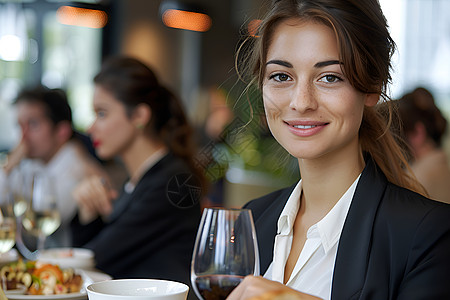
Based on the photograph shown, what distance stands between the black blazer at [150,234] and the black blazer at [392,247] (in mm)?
1113

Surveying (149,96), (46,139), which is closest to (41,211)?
(149,96)

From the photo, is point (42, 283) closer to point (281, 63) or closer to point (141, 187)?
point (281, 63)

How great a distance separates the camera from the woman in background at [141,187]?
2295 millimetres

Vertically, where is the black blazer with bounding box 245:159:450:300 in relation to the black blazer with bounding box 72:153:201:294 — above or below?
above

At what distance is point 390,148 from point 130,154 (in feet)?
5.10

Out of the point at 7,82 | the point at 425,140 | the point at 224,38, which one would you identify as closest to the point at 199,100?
the point at 224,38

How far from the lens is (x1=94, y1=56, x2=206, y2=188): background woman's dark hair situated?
2652mm

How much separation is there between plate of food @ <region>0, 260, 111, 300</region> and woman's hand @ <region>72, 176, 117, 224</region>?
3.30 ft

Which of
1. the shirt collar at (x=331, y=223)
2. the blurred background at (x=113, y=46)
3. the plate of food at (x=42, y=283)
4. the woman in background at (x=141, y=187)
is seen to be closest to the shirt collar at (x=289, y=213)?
the shirt collar at (x=331, y=223)

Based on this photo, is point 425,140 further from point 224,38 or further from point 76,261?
point 224,38

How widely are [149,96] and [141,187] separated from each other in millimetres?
453

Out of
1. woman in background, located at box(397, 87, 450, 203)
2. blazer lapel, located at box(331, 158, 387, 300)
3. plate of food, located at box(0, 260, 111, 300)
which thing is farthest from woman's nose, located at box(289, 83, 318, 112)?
woman in background, located at box(397, 87, 450, 203)

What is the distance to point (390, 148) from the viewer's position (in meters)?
1.36

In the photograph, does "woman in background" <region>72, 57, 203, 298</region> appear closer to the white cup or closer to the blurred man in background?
the blurred man in background
